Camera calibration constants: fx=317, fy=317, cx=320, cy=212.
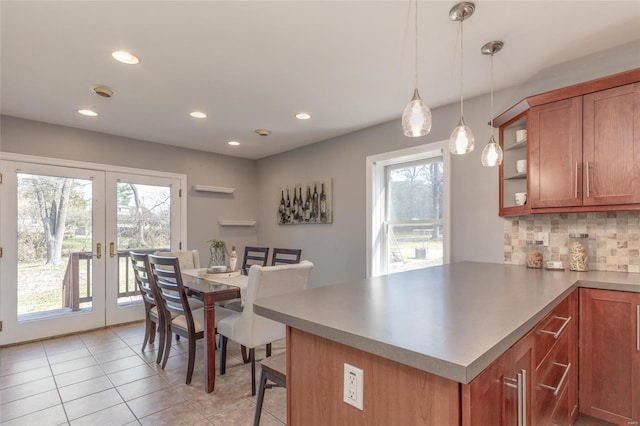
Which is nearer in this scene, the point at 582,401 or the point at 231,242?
the point at 582,401

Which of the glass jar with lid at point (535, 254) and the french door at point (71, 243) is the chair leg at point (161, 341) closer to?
the french door at point (71, 243)

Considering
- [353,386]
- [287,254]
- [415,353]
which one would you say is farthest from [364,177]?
[415,353]

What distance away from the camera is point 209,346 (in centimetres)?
243

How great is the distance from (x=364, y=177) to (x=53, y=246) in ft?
12.1

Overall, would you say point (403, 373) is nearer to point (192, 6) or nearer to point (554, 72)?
point (192, 6)

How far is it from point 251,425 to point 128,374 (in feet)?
4.53

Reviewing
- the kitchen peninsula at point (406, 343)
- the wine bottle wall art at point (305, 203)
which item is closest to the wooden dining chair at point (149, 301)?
the kitchen peninsula at point (406, 343)

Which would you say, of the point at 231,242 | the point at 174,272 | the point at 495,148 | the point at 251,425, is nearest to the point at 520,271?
the point at 495,148

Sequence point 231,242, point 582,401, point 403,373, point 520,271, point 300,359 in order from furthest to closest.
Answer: point 231,242
point 520,271
point 582,401
point 300,359
point 403,373

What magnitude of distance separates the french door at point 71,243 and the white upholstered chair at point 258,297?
2354 millimetres

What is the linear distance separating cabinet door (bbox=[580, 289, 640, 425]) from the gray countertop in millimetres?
105

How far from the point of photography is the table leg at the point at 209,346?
2400mm

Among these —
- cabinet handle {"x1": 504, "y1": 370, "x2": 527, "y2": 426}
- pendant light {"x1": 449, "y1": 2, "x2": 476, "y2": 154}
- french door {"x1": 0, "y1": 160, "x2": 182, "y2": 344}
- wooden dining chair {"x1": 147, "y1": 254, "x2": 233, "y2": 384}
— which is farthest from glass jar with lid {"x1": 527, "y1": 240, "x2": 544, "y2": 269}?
french door {"x1": 0, "y1": 160, "x2": 182, "y2": 344}

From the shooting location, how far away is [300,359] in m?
1.19
